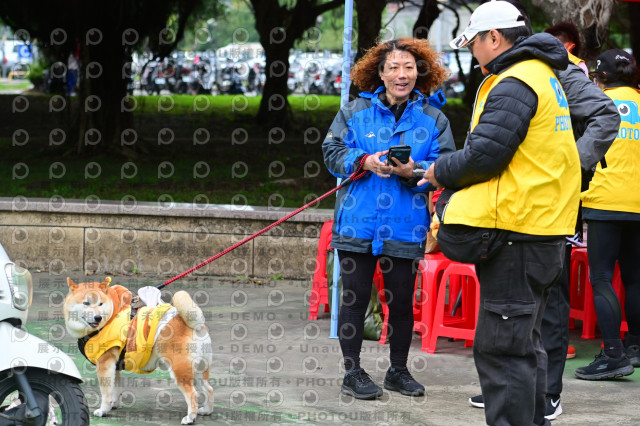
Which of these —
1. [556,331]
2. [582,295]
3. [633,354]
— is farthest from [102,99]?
[556,331]

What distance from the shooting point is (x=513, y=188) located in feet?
12.5

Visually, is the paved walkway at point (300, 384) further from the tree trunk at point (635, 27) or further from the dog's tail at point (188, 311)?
the tree trunk at point (635, 27)

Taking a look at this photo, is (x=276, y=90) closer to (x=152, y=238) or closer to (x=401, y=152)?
(x=152, y=238)

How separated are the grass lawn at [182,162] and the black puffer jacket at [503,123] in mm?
7503

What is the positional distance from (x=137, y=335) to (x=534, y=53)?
2276 mm

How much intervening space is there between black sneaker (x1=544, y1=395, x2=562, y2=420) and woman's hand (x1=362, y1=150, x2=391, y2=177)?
4.62 ft

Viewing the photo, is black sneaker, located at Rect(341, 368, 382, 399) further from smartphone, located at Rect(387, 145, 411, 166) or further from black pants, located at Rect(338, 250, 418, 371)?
smartphone, located at Rect(387, 145, 411, 166)

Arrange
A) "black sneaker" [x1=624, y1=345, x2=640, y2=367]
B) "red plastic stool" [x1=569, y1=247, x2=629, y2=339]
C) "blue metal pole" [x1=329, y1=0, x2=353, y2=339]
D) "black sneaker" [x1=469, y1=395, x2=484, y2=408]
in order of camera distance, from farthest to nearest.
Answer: "red plastic stool" [x1=569, y1=247, x2=629, y2=339]
"blue metal pole" [x1=329, y1=0, x2=353, y2=339]
"black sneaker" [x1=624, y1=345, x2=640, y2=367]
"black sneaker" [x1=469, y1=395, x2=484, y2=408]

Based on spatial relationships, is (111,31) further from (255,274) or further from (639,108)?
(639,108)

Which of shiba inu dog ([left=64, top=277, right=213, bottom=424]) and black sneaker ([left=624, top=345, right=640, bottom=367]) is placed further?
black sneaker ([left=624, top=345, right=640, bottom=367])

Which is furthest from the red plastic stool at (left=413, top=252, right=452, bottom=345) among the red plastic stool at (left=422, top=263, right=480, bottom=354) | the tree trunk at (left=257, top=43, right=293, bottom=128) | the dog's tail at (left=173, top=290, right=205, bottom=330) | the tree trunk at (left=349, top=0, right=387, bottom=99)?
the tree trunk at (left=257, top=43, right=293, bottom=128)

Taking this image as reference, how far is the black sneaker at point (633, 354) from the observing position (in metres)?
6.07

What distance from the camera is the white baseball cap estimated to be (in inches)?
155

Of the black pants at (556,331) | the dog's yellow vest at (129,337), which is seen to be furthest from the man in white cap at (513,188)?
the dog's yellow vest at (129,337)
